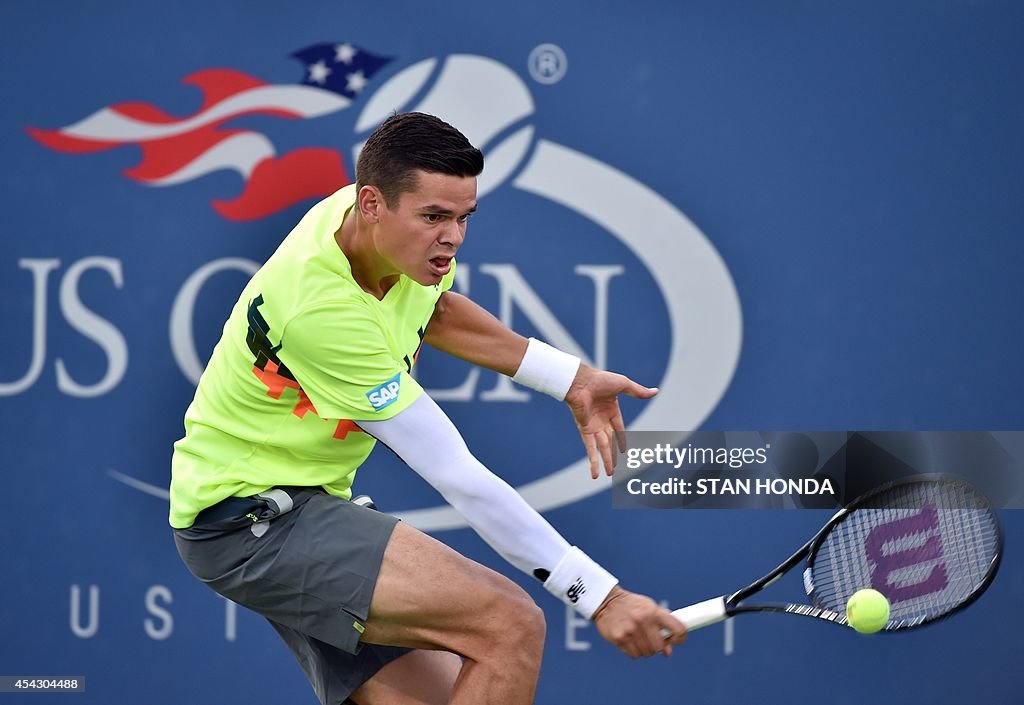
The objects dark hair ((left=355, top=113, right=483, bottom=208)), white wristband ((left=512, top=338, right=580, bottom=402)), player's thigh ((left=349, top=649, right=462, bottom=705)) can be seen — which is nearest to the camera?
dark hair ((left=355, top=113, right=483, bottom=208))

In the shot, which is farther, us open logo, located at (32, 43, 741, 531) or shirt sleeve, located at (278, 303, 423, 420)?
us open logo, located at (32, 43, 741, 531)

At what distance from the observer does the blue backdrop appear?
→ 4316 millimetres

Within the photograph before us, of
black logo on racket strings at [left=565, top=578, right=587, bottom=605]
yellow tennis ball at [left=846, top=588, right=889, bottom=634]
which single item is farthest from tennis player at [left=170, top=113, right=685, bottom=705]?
yellow tennis ball at [left=846, top=588, right=889, bottom=634]

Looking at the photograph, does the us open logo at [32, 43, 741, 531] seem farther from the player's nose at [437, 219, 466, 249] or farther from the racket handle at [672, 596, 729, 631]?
the racket handle at [672, 596, 729, 631]

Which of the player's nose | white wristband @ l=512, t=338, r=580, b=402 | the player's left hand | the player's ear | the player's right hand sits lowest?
the player's right hand

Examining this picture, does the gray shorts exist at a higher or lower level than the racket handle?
higher

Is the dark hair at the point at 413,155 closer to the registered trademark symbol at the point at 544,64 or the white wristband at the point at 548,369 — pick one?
the white wristband at the point at 548,369

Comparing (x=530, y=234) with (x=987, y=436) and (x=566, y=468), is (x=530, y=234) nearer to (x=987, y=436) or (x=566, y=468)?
(x=566, y=468)

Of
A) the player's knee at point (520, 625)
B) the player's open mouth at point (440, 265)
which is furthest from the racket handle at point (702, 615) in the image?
the player's open mouth at point (440, 265)

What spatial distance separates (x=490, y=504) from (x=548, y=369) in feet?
1.95

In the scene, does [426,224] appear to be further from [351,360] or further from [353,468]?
[353,468]

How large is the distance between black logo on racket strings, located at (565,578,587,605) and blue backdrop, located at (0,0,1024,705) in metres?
1.53

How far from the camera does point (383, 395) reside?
9.39 ft

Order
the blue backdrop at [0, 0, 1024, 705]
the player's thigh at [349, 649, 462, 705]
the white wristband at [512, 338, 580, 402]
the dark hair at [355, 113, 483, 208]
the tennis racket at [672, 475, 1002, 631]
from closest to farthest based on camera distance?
the dark hair at [355, 113, 483, 208]
the tennis racket at [672, 475, 1002, 631]
the player's thigh at [349, 649, 462, 705]
the white wristband at [512, 338, 580, 402]
the blue backdrop at [0, 0, 1024, 705]
